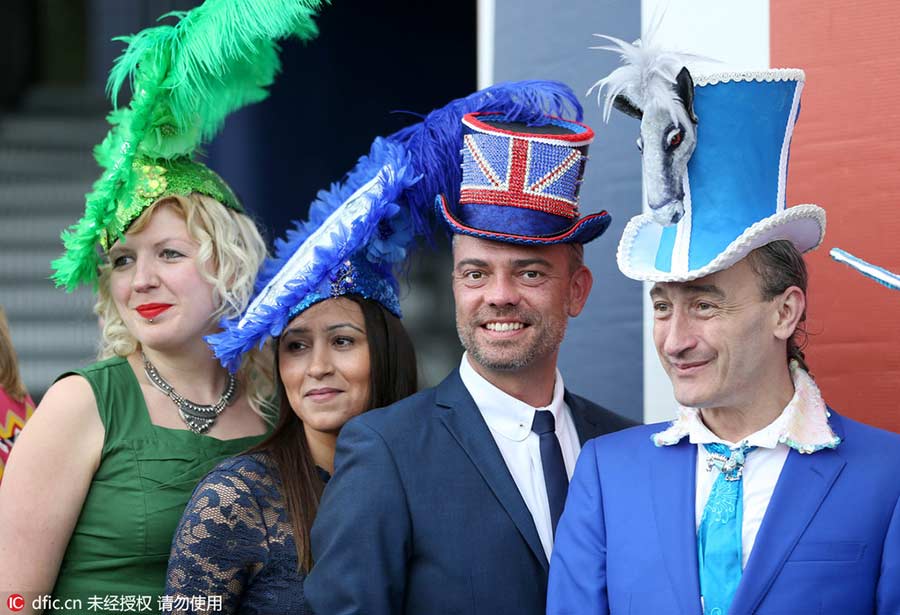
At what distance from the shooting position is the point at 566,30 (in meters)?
3.54

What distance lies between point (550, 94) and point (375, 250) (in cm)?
59

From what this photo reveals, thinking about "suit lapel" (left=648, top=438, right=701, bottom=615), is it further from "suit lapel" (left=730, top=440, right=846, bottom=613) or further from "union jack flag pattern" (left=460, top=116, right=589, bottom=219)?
"union jack flag pattern" (left=460, top=116, right=589, bottom=219)

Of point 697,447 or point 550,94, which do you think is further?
point 550,94

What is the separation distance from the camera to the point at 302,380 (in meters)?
3.04

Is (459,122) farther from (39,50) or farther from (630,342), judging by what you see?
(39,50)

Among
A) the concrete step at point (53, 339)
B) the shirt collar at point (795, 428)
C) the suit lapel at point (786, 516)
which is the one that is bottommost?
the concrete step at point (53, 339)

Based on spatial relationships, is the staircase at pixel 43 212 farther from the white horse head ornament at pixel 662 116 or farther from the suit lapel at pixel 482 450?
the white horse head ornament at pixel 662 116

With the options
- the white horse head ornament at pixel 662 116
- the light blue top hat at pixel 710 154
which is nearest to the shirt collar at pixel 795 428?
the light blue top hat at pixel 710 154

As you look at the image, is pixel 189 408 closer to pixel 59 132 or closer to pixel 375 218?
pixel 375 218

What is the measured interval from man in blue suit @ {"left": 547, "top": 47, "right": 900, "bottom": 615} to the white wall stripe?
0.75 metres

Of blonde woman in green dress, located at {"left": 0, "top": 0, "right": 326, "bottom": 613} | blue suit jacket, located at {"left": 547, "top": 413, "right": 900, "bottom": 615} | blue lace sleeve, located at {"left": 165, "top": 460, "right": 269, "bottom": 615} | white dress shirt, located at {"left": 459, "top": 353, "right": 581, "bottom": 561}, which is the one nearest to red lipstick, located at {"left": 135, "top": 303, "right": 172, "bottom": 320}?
blonde woman in green dress, located at {"left": 0, "top": 0, "right": 326, "bottom": 613}

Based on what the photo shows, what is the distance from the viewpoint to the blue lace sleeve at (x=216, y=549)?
2.74m

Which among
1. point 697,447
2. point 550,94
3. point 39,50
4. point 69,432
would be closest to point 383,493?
point 697,447

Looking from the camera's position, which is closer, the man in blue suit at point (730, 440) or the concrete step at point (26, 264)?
the man in blue suit at point (730, 440)
